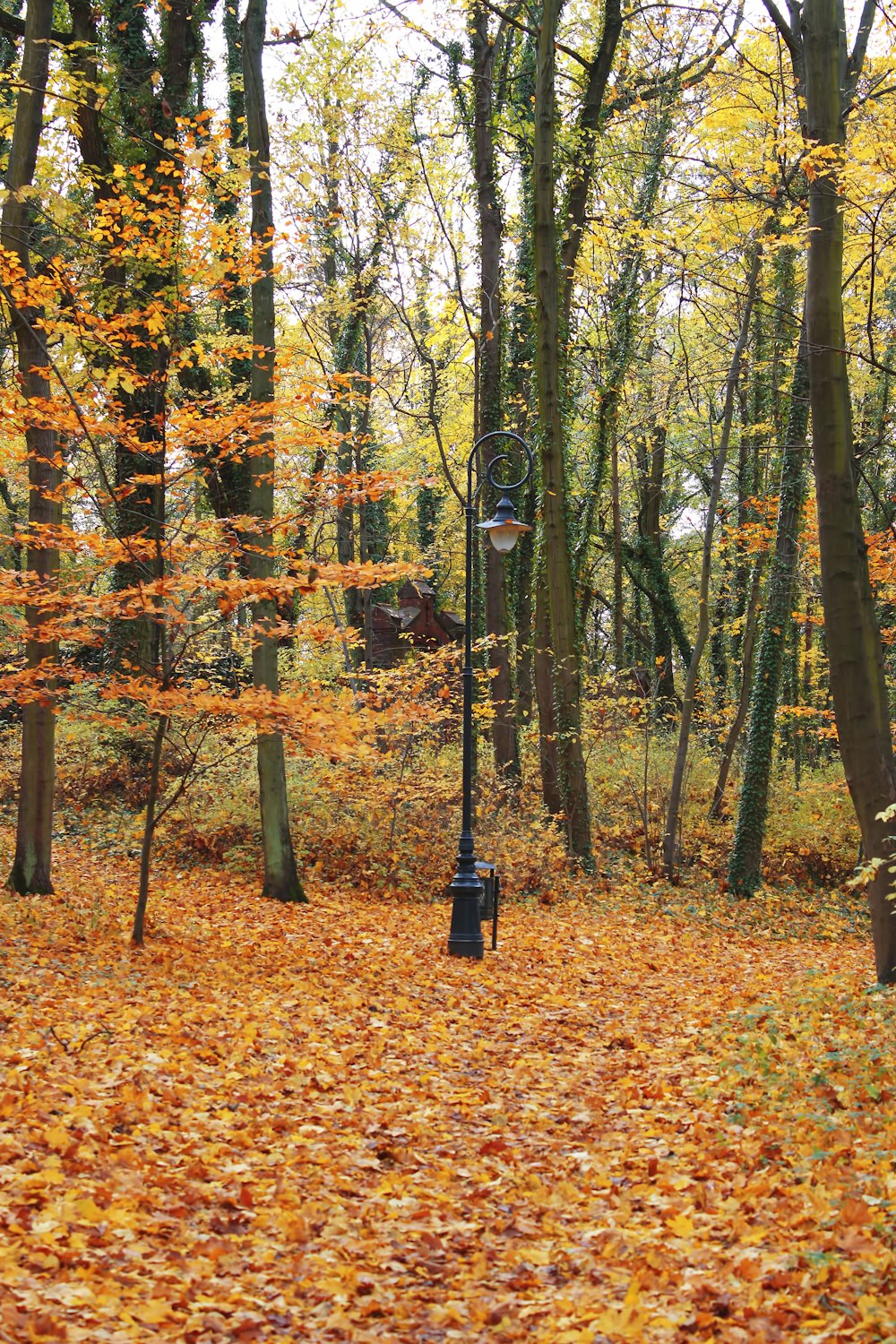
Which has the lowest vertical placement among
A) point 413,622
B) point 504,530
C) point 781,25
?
point 504,530

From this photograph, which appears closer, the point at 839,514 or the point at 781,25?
the point at 839,514

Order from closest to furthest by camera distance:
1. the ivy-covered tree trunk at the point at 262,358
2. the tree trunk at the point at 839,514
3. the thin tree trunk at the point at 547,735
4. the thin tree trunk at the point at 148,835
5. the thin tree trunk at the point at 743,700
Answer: the tree trunk at the point at 839,514
the thin tree trunk at the point at 148,835
the ivy-covered tree trunk at the point at 262,358
the thin tree trunk at the point at 547,735
the thin tree trunk at the point at 743,700

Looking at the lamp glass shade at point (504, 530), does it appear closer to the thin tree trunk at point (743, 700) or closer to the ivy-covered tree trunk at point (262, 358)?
the ivy-covered tree trunk at point (262, 358)

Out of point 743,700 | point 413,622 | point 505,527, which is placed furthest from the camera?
Result: point 413,622

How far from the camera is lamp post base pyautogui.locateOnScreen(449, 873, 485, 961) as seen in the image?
413 inches

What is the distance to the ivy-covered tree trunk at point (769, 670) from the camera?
589 inches

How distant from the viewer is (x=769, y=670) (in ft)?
50.9

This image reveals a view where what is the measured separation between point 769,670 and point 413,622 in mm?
19183

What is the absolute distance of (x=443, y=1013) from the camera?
27.4 ft

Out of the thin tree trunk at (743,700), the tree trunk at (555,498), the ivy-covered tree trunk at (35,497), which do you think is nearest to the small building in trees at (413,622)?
the thin tree trunk at (743,700)

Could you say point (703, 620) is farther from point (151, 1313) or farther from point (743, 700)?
point (151, 1313)

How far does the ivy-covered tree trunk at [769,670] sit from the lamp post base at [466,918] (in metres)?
6.55

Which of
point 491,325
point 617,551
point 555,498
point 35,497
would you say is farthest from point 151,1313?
point 617,551

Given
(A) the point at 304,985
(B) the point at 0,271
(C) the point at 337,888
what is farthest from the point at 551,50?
(A) the point at 304,985
